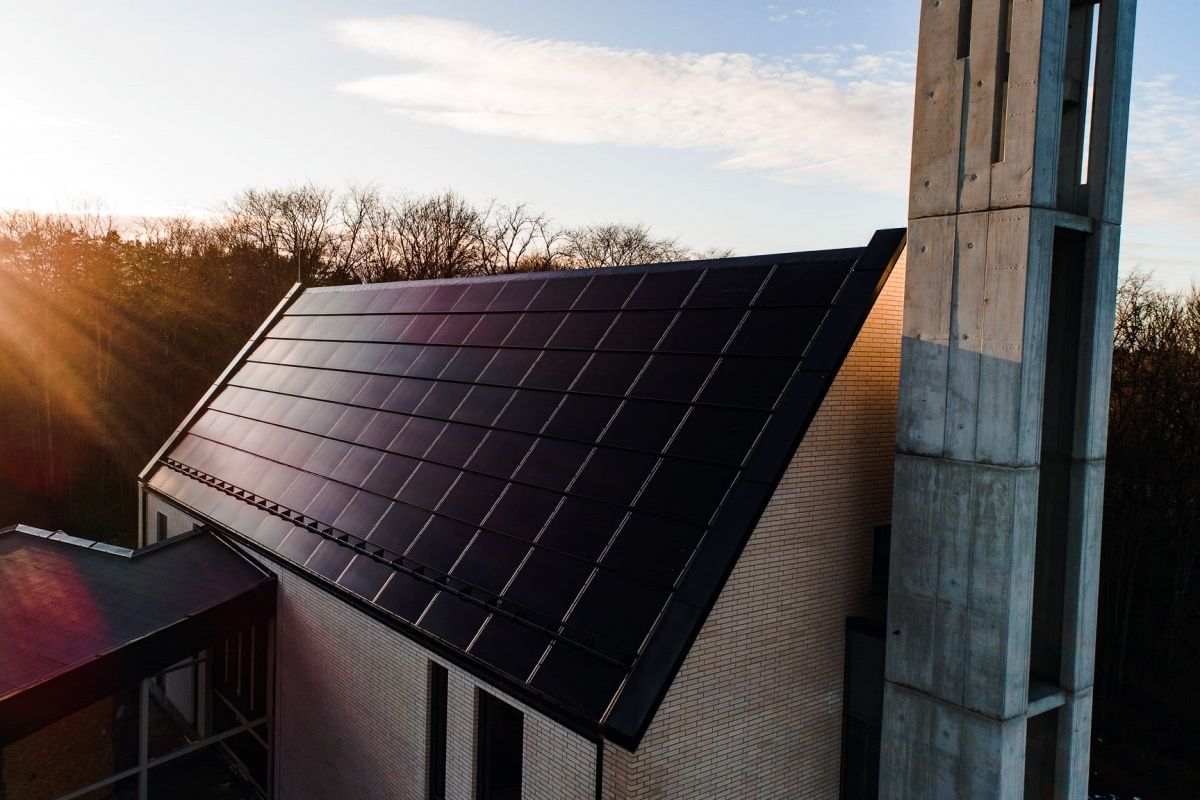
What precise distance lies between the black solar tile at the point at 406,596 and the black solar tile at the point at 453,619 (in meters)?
0.21

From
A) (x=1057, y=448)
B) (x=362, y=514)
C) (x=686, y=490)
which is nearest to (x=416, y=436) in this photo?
(x=362, y=514)

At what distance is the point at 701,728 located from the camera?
27.9 feet

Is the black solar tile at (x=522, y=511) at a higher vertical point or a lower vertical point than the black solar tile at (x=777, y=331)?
lower

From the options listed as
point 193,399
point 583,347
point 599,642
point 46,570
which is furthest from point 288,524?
point 193,399

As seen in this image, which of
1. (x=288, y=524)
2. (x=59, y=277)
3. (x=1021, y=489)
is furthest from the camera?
(x=59, y=277)

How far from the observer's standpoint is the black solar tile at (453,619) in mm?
9906

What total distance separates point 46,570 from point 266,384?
21.8 feet

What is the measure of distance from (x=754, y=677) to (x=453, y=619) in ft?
12.6

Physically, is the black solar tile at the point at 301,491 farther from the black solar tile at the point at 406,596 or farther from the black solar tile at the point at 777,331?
the black solar tile at the point at 777,331

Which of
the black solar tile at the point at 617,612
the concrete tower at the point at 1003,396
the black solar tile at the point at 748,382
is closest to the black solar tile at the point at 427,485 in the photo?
the black solar tile at the point at 617,612

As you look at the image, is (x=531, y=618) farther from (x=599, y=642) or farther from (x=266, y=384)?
(x=266, y=384)

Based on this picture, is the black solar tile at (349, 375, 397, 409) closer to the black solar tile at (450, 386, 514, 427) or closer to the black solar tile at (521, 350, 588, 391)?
the black solar tile at (450, 386, 514, 427)

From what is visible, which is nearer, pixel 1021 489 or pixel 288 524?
pixel 1021 489

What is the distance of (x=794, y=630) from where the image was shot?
9.50 metres
